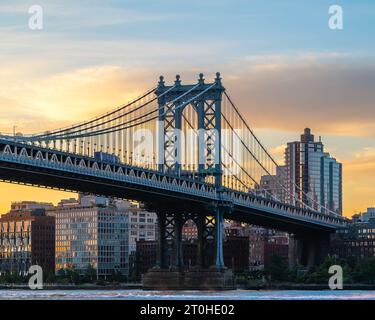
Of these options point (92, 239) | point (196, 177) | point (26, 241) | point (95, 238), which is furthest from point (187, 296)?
point (26, 241)

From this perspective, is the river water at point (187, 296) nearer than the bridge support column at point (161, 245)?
Yes

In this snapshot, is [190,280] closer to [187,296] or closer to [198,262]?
[198,262]

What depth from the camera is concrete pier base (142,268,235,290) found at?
325 feet

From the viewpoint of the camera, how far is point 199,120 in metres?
104

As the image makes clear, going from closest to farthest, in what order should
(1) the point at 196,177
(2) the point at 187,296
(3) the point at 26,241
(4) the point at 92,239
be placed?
(2) the point at 187,296, (1) the point at 196,177, (4) the point at 92,239, (3) the point at 26,241

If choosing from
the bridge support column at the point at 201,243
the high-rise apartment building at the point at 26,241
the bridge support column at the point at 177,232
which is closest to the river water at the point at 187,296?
the bridge support column at the point at 201,243

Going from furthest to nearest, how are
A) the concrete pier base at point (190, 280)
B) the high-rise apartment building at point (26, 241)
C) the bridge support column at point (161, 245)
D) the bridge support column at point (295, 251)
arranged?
the high-rise apartment building at point (26, 241), the bridge support column at point (295, 251), the bridge support column at point (161, 245), the concrete pier base at point (190, 280)

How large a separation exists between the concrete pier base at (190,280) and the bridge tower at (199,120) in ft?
22.9

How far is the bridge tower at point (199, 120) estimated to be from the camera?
9962 cm

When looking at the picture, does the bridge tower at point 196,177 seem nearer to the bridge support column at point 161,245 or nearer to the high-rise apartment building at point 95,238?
the bridge support column at point 161,245

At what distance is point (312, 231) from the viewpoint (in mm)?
132250

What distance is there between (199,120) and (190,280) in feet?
41.2

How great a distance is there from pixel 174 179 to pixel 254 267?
6373cm
